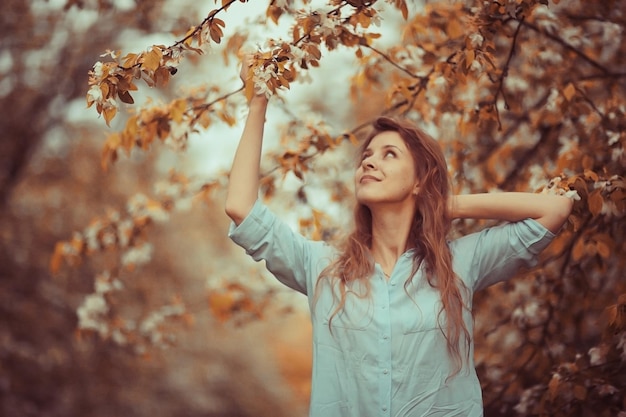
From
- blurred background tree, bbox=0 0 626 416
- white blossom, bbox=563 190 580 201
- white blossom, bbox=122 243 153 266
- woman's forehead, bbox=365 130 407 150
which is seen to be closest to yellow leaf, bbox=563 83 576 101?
blurred background tree, bbox=0 0 626 416

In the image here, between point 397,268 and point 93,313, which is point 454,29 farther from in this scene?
point 93,313

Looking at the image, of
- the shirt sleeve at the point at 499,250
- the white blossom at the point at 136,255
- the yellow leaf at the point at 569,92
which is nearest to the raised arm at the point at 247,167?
the shirt sleeve at the point at 499,250

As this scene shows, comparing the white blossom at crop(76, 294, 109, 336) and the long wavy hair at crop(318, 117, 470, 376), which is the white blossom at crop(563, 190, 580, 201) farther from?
the white blossom at crop(76, 294, 109, 336)

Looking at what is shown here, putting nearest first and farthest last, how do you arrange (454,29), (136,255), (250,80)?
(250,80)
(454,29)
(136,255)

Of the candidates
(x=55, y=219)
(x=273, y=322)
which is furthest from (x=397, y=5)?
(x=273, y=322)

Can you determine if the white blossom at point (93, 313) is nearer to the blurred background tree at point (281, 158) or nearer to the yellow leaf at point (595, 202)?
the blurred background tree at point (281, 158)

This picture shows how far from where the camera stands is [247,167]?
6.19 feet

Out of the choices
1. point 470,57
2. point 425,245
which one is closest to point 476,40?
point 470,57

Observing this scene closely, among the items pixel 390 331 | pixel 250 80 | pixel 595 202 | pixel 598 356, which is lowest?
pixel 390 331

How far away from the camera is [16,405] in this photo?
619cm

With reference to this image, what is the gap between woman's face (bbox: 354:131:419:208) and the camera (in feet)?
6.55

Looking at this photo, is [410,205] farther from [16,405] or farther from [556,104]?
[16,405]

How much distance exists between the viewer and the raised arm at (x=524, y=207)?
191cm

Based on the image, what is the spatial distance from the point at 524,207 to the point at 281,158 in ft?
3.09
